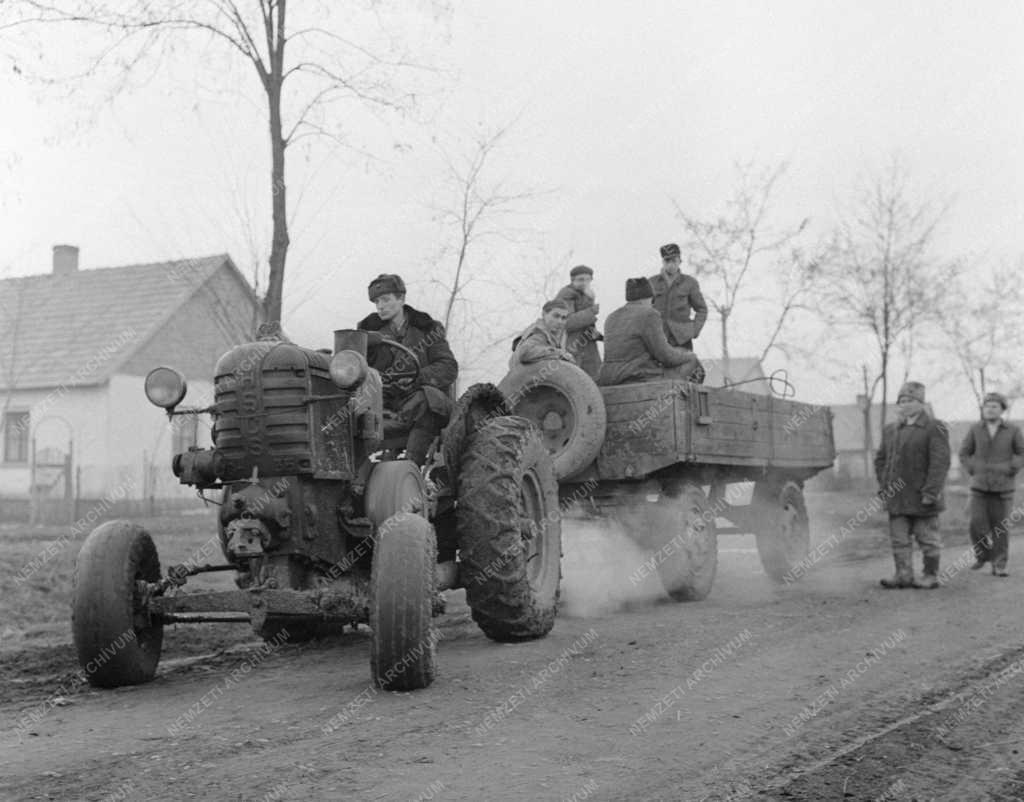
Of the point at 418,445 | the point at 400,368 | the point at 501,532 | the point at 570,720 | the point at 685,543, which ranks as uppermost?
the point at 400,368

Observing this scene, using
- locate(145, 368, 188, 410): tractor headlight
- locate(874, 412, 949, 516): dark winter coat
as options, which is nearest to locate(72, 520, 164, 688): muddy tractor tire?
locate(145, 368, 188, 410): tractor headlight

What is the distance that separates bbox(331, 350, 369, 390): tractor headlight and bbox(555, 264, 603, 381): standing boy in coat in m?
4.75

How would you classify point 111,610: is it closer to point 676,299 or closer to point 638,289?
point 638,289

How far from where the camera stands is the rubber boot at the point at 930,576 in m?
11.3

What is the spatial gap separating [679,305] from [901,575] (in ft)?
11.1

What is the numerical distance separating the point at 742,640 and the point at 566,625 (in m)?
1.50

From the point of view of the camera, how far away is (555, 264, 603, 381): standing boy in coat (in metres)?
10.9

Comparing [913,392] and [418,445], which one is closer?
[418,445]

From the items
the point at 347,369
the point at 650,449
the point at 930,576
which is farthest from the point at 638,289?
the point at 347,369

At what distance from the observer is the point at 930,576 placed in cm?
1150

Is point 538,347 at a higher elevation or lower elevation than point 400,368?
higher

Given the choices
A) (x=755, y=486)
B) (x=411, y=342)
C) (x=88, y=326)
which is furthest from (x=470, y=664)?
(x=88, y=326)

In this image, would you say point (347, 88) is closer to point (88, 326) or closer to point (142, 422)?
point (142, 422)

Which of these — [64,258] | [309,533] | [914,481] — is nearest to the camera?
[309,533]
